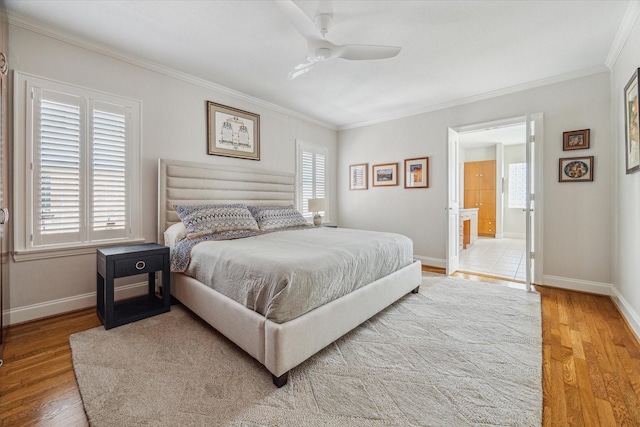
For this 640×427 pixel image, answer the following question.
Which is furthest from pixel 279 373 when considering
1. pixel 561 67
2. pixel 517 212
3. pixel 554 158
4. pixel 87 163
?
pixel 517 212

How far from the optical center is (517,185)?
25.8 ft

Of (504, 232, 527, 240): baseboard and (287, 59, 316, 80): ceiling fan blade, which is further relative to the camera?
(504, 232, 527, 240): baseboard

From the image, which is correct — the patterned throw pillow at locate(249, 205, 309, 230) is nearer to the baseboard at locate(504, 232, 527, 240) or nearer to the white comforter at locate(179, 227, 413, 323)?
→ the white comforter at locate(179, 227, 413, 323)

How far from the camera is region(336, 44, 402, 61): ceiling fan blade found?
2.28m

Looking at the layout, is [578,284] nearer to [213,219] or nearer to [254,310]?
[254,310]

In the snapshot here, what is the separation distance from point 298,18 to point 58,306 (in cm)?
334

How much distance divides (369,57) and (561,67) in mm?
2571

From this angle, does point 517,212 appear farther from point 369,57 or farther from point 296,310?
point 296,310

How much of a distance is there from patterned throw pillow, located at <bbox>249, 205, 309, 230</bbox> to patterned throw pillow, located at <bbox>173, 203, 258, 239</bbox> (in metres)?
0.19

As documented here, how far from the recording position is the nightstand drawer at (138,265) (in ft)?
7.74

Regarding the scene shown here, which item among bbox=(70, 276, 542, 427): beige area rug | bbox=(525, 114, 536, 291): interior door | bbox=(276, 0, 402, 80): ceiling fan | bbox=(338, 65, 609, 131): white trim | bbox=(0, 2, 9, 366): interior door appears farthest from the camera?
bbox=(525, 114, 536, 291): interior door

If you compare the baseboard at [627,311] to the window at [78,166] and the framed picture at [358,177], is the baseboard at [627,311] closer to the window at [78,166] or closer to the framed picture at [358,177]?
the framed picture at [358,177]

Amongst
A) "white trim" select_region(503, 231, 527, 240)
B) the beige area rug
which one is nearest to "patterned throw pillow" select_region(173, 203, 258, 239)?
the beige area rug

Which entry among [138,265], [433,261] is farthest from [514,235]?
[138,265]
